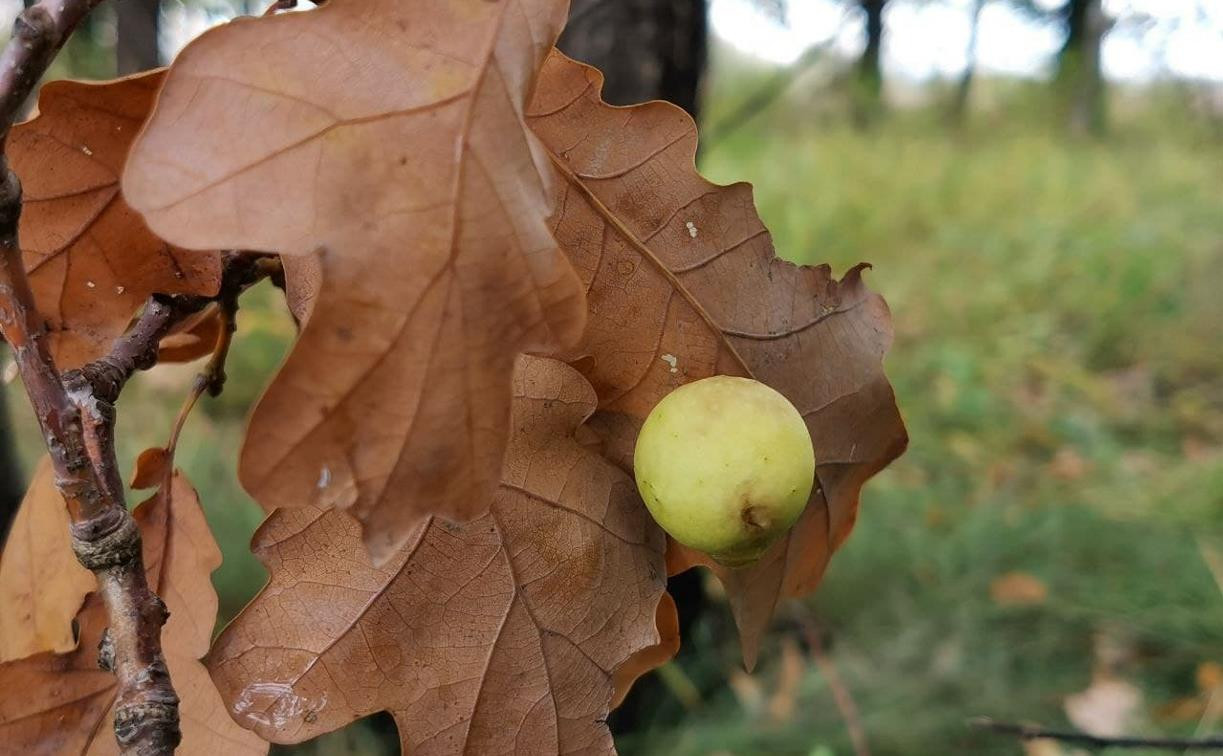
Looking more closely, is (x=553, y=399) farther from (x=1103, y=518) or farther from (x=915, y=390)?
(x=915, y=390)

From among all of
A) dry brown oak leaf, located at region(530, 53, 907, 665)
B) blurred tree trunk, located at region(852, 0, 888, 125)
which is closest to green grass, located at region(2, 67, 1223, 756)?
blurred tree trunk, located at region(852, 0, 888, 125)

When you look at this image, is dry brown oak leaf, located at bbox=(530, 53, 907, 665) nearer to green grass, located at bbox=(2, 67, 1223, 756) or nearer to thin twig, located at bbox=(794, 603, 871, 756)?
green grass, located at bbox=(2, 67, 1223, 756)

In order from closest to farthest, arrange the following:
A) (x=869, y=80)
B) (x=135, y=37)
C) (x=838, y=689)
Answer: (x=838, y=689)
(x=135, y=37)
(x=869, y=80)

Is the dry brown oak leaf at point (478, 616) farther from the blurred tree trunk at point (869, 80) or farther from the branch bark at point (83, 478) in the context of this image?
the blurred tree trunk at point (869, 80)

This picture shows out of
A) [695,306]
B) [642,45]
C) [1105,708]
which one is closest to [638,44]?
[642,45]

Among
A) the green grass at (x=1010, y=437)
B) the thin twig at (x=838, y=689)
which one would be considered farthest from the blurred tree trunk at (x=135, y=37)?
the thin twig at (x=838, y=689)

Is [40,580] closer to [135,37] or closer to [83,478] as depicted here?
[83,478]
